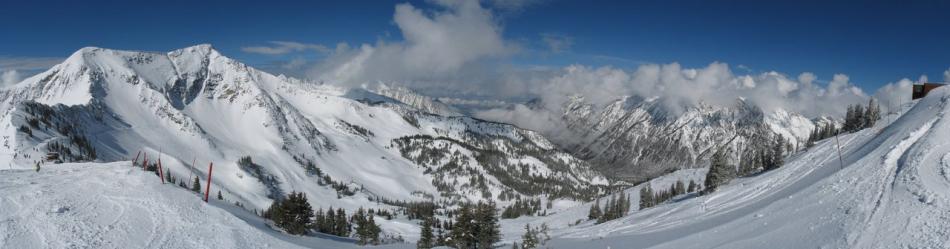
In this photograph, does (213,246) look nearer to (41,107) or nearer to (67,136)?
(67,136)

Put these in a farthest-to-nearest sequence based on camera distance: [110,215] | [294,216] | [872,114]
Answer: [872,114] < [294,216] < [110,215]

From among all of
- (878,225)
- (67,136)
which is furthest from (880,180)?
(67,136)

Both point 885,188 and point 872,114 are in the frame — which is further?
point 872,114

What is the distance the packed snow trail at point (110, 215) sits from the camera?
2645 centimetres

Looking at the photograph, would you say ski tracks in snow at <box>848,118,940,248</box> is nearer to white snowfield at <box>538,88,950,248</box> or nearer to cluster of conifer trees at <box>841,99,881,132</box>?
white snowfield at <box>538,88,950,248</box>

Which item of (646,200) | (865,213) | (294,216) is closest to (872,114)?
(646,200)

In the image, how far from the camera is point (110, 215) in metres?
30.6

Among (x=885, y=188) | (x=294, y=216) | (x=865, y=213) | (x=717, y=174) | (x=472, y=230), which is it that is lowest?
(x=472, y=230)

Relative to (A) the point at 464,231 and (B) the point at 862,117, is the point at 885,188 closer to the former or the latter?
(A) the point at 464,231

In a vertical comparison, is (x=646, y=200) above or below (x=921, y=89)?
below

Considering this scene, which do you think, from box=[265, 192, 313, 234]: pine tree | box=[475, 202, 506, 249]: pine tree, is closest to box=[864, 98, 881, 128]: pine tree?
box=[475, 202, 506, 249]: pine tree

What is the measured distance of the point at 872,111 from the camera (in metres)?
128

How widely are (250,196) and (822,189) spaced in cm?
17835

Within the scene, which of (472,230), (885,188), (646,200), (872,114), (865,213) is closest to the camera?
(865,213)
